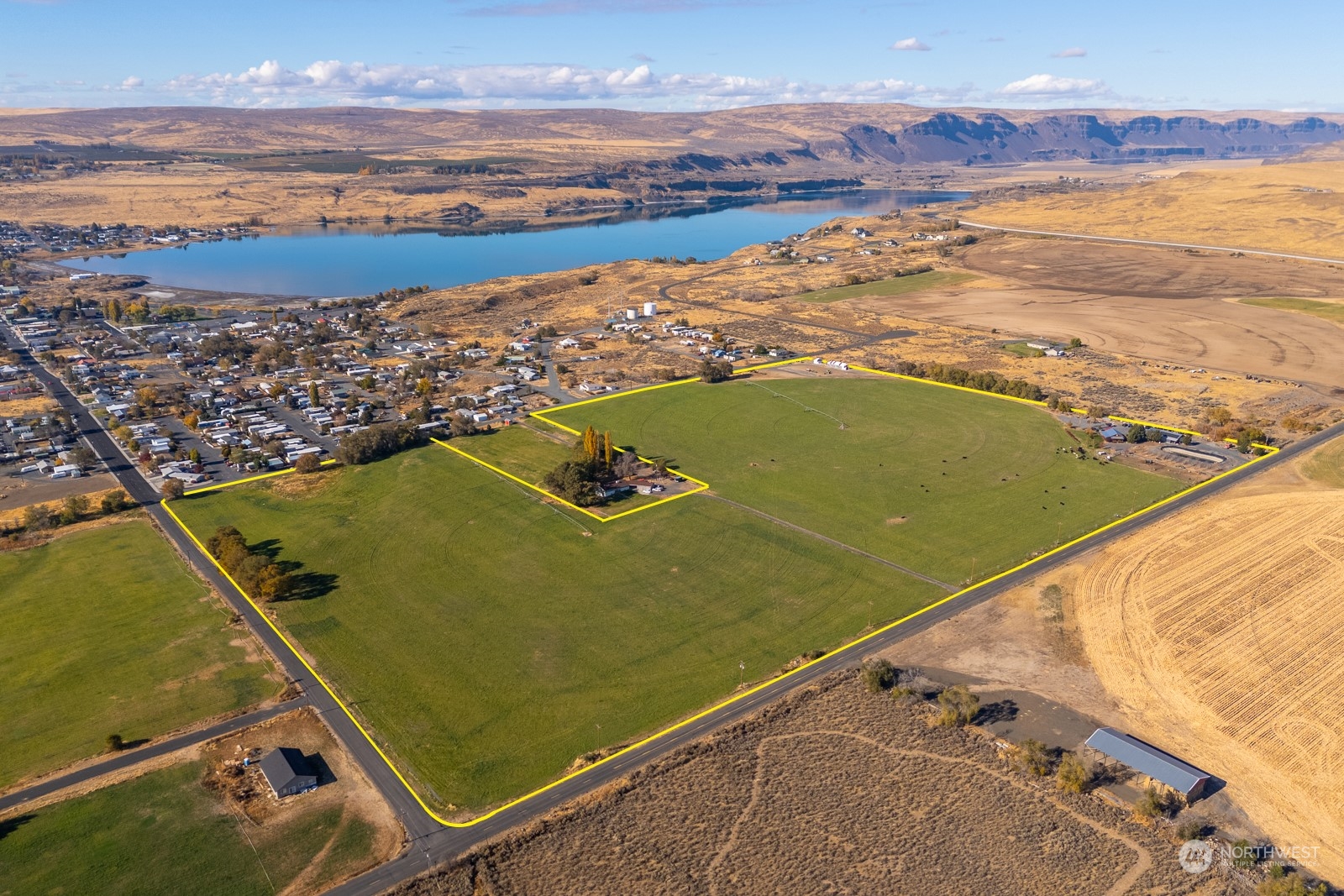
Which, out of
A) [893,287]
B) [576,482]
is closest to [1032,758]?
[576,482]

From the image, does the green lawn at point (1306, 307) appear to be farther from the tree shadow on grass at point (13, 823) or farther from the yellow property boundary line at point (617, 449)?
the tree shadow on grass at point (13, 823)

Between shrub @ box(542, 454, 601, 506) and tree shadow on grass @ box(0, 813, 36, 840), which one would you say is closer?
tree shadow on grass @ box(0, 813, 36, 840)

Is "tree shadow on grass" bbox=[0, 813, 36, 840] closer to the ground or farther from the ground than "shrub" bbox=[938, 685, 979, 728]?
closer to the ground

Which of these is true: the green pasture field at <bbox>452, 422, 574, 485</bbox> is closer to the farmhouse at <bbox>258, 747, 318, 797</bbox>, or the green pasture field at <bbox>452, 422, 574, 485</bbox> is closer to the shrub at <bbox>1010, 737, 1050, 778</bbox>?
the farmhouse at <bbox>258, 747, 318, 797</bbox>

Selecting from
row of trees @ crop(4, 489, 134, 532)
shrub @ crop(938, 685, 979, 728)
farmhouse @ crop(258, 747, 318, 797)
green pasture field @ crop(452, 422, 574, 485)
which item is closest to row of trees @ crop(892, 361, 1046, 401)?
green pasture field @ crop(452, 422, 574, 485)

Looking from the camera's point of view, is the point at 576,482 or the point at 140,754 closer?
the point at 140,754

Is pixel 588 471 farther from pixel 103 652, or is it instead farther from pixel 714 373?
pixel 714 373
